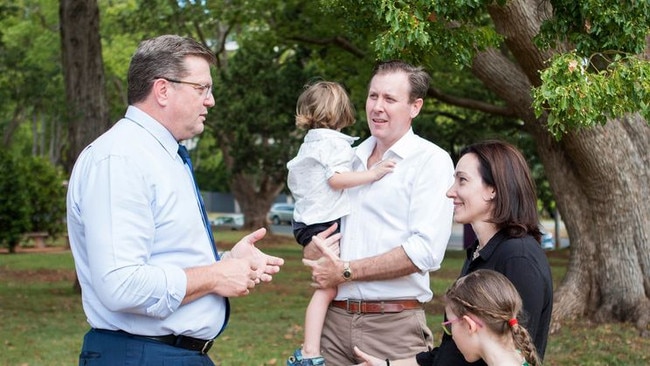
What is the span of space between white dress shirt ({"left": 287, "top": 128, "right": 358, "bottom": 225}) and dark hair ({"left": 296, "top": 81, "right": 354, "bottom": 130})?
2.0 inches

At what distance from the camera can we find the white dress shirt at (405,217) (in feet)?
14.8

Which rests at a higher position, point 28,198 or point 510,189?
point 510,189

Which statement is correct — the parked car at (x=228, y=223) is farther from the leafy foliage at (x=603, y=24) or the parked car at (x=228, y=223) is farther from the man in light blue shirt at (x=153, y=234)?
the man in light blue shirt at (x=153, y=234)

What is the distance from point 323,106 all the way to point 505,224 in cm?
155

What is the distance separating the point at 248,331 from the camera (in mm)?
13164

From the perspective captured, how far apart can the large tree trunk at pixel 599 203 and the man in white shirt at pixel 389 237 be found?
791 cm

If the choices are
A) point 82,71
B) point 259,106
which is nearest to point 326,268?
point 82,71

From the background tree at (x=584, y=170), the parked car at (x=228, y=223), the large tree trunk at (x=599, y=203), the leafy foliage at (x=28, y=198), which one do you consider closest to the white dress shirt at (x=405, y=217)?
the background tree at (x=584, y=170)

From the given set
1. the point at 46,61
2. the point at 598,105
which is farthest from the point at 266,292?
the point at 46,61

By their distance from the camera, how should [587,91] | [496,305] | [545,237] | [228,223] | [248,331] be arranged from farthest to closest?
[228,223] < [248,331] < [587,91] < [545,237] < [496,305]

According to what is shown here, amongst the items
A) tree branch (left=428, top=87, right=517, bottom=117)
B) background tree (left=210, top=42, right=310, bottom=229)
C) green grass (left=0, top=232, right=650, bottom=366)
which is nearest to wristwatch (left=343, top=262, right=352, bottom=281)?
green grass (left=0, top=232, right=650, bottom=366)

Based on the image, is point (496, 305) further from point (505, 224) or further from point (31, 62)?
point (31, 62)

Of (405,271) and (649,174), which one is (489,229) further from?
(649,174)

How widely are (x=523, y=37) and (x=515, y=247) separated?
24.3ft
